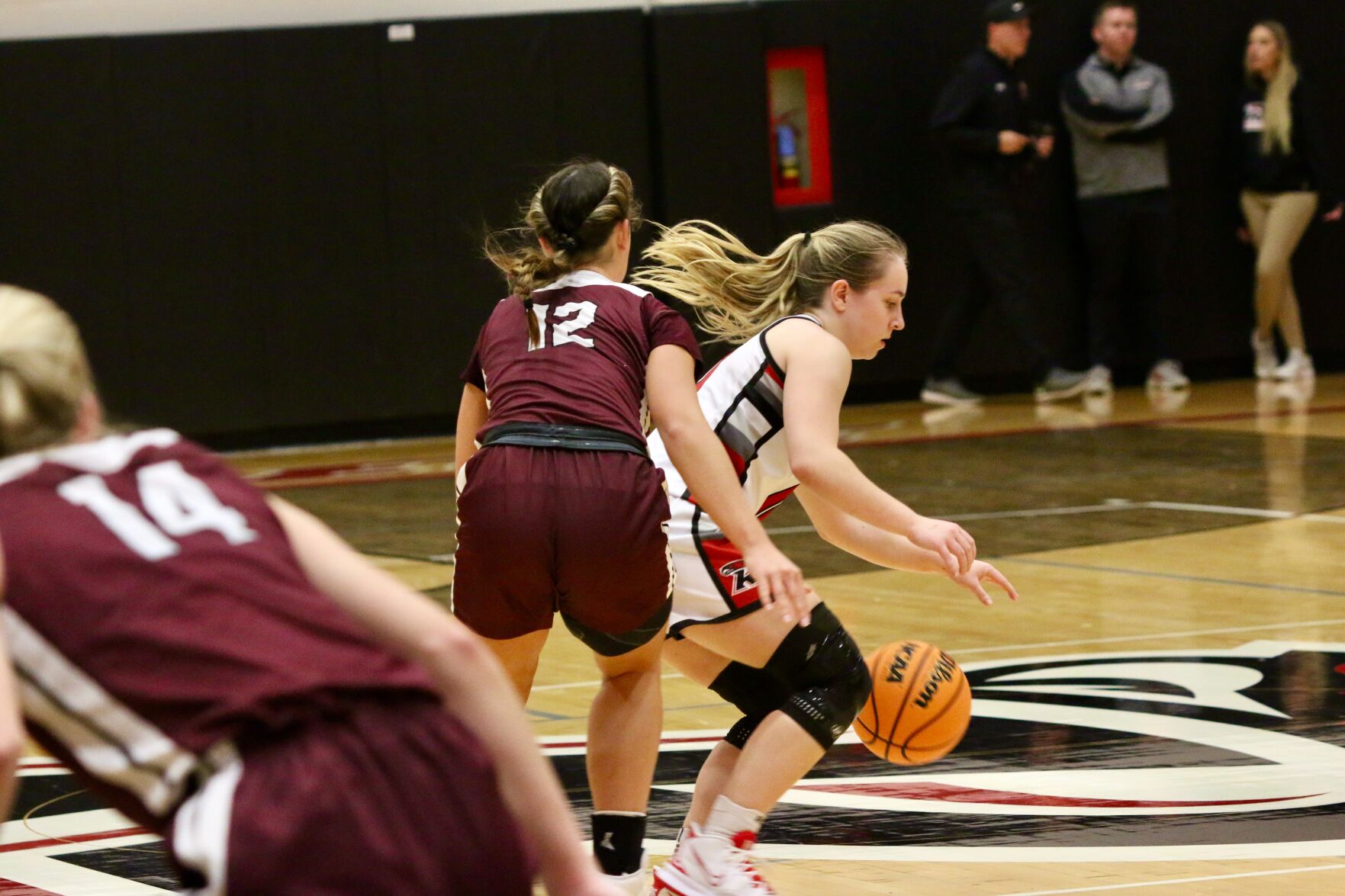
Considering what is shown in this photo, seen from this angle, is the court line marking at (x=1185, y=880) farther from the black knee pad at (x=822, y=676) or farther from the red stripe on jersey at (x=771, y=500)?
the red stripe on jersey at (x=771, y=500)

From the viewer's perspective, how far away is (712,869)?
12.1 feet

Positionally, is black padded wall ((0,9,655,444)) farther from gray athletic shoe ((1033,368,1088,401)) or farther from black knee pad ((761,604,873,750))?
black knee pad ((761,604,873,750))

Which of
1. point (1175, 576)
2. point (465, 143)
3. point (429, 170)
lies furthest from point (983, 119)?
point (1175, 576)

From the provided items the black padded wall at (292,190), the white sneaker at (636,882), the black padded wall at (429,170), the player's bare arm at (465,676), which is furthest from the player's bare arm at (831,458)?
the black padded wall at (292,190)

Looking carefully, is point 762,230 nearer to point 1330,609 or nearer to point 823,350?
point 1330,609

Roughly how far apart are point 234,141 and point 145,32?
0.84m

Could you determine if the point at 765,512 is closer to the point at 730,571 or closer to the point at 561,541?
the point at 730,571

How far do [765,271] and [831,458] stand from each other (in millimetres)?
634

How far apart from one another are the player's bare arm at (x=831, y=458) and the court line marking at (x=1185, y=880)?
627 millimetres

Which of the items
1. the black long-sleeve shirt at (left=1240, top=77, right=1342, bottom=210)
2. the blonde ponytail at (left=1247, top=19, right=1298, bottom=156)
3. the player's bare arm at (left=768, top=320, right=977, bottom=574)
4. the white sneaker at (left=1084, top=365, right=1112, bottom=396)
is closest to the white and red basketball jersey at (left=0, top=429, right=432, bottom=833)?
the player's bare arm at (left=768, top=320, right=977, bottom=574)

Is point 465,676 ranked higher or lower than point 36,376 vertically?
lower

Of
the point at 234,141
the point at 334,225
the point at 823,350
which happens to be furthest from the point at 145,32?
the point at 823,350

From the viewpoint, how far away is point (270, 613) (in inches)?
76.2

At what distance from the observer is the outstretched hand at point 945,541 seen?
148 inches
